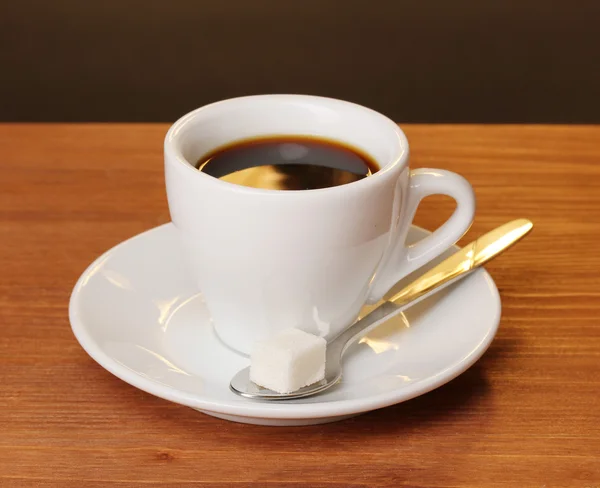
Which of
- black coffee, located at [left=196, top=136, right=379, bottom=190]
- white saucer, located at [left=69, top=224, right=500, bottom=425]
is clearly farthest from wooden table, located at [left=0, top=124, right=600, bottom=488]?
black coffee, located at [left=196, top=136, right=379, bottom=190]

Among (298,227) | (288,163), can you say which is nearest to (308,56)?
(288,163)

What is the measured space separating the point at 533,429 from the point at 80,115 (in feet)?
6.06

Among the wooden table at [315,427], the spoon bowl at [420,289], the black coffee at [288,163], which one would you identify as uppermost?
the black coffee at [288,163]

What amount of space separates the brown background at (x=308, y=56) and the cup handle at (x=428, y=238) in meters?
1.46

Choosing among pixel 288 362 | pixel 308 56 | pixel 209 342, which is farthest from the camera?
pixel 308 56

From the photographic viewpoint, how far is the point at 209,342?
749mm

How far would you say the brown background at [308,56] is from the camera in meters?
2.10

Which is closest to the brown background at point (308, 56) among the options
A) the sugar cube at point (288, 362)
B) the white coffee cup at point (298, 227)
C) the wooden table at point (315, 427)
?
the wooden table at point (315, 427)

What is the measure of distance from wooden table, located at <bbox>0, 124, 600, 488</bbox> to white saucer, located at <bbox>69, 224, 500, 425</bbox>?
0.03 meters

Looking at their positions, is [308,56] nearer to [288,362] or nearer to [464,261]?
[464,261]

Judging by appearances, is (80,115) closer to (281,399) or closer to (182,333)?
(182,333)

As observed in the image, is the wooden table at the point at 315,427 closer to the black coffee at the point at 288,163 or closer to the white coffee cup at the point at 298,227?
the white coffee cup at the point at 298,227

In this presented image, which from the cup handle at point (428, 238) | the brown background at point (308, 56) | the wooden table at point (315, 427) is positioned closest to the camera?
the wooden table at point (315, 427)

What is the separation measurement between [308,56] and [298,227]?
1583mm
